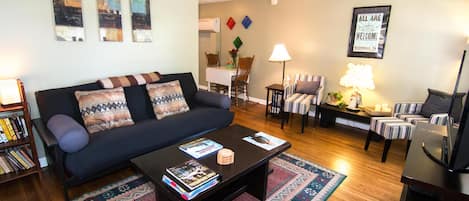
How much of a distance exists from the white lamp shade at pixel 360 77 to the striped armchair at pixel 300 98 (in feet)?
1.58

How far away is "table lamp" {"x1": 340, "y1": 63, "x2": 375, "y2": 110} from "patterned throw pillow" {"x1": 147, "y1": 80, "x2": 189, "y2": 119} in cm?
230

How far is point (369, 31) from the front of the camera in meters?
3.52

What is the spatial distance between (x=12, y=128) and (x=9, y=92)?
336 millimetres

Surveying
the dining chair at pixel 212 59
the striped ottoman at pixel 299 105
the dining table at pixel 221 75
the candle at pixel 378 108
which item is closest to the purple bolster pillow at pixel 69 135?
the striped ottoman at pixel 299 105

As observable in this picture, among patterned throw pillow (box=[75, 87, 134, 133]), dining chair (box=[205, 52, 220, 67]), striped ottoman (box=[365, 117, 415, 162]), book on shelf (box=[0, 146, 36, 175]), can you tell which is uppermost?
dining chair (box=[205, 52, 220, 67])

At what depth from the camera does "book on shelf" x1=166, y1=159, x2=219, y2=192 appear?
56.3 inches

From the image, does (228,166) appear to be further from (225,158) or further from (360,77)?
(360,77)

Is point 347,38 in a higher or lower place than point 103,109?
higher

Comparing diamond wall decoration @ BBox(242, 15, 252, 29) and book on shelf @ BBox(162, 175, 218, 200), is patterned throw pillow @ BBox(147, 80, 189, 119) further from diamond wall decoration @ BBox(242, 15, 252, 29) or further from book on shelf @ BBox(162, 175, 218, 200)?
diamond wall decoration @ BBox(242, 15, 252, 29)

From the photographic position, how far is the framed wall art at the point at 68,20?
2336 millimetres

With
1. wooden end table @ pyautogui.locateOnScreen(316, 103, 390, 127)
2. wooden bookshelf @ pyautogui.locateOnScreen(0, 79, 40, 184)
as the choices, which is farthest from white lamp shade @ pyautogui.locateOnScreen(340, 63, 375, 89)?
wooden bookshelf @ pyautogui.locateOnScreen(0, 79, 40, 184)

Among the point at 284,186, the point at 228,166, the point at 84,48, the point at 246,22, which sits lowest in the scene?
the point at 284,186

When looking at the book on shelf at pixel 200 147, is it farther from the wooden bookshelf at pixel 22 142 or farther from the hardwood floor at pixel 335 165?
the wooden bookshelf at pixel 22 142

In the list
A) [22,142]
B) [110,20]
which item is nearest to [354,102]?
[110,20]
